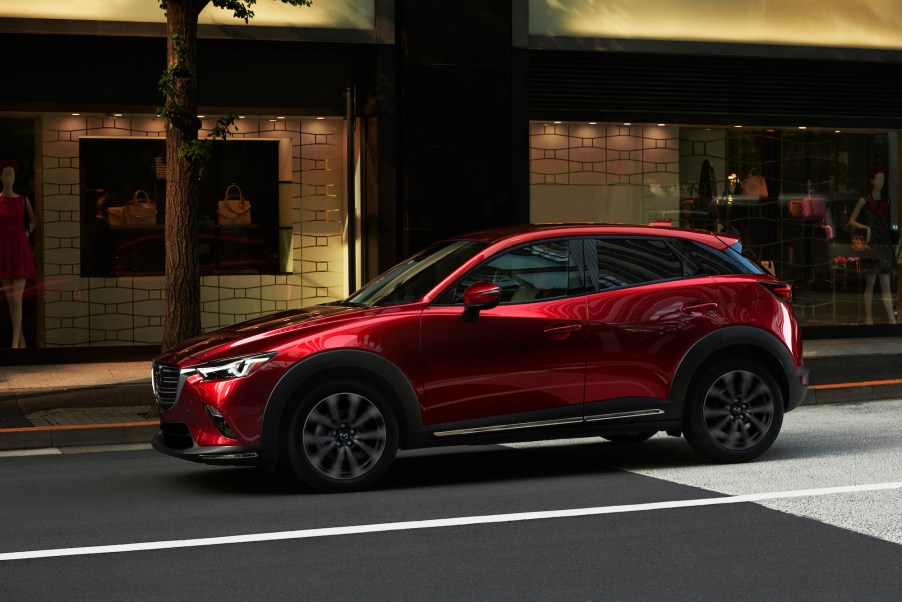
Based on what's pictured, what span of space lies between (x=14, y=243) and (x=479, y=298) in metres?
8.52

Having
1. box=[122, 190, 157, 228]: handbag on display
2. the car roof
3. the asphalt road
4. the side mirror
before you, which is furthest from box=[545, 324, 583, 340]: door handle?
box=[122, 190, 157, 228]: handbag on display

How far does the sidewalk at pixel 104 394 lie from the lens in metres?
10.3

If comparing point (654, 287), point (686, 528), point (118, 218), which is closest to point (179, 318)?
point (118, 218)

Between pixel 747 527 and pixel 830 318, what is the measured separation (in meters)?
11.2

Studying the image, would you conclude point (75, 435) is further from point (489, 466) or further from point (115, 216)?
point (115, 216)

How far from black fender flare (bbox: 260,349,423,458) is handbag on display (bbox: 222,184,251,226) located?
8004mm

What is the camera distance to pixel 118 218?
1493 cm

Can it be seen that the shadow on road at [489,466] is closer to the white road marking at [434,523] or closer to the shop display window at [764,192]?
the white road marking at [434,523]

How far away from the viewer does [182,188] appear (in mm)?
11516

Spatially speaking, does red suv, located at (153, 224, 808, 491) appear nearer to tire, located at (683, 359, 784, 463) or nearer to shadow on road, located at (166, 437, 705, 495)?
tire, located at (683, 359, 784, 463)

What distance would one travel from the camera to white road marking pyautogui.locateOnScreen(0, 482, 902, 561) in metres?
6.37

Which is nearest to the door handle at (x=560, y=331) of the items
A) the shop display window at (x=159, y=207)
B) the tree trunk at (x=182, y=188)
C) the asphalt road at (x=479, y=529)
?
the asphalt road at (x=479, y=529)

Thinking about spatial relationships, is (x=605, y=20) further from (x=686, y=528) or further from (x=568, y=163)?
(x=686, y=528)

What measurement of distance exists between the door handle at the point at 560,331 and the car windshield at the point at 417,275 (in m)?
0.68
